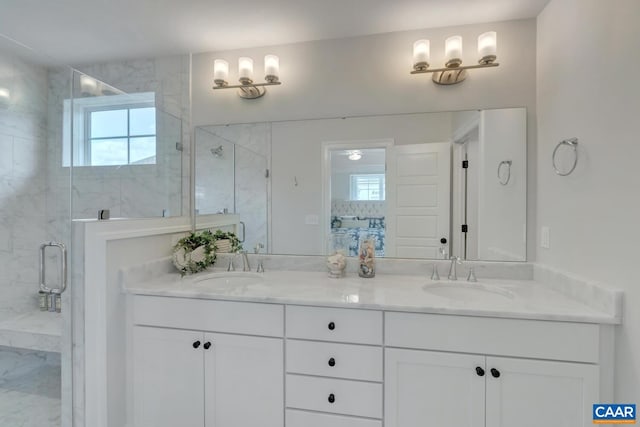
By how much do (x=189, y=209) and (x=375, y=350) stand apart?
1.66 m

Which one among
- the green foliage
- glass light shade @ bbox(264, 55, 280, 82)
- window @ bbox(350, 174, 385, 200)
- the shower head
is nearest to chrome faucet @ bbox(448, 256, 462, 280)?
window @ bbox(350, 174, 385, 200)

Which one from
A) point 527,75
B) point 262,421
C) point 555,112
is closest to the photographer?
point 262,421

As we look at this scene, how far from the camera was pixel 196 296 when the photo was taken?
62.2 inches

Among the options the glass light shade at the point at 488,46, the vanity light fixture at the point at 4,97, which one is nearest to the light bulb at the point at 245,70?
the glass light shade at the point at 488,46

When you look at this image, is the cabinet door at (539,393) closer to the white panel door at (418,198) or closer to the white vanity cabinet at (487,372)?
the white vanity cabinet at (487,372)

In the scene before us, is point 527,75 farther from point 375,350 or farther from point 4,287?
point 4,287

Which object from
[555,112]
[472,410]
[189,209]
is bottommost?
[472,410]

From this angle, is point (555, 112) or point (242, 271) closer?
point (555, 112)

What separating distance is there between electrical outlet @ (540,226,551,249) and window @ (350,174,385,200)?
0.90 meters

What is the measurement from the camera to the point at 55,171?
2.29m

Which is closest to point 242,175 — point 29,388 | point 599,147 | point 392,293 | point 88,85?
point 88,85

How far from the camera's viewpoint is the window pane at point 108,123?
2174 millimetres

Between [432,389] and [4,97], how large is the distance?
3.07 meters

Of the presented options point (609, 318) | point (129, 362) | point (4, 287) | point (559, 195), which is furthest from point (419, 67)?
point (4, 287)
